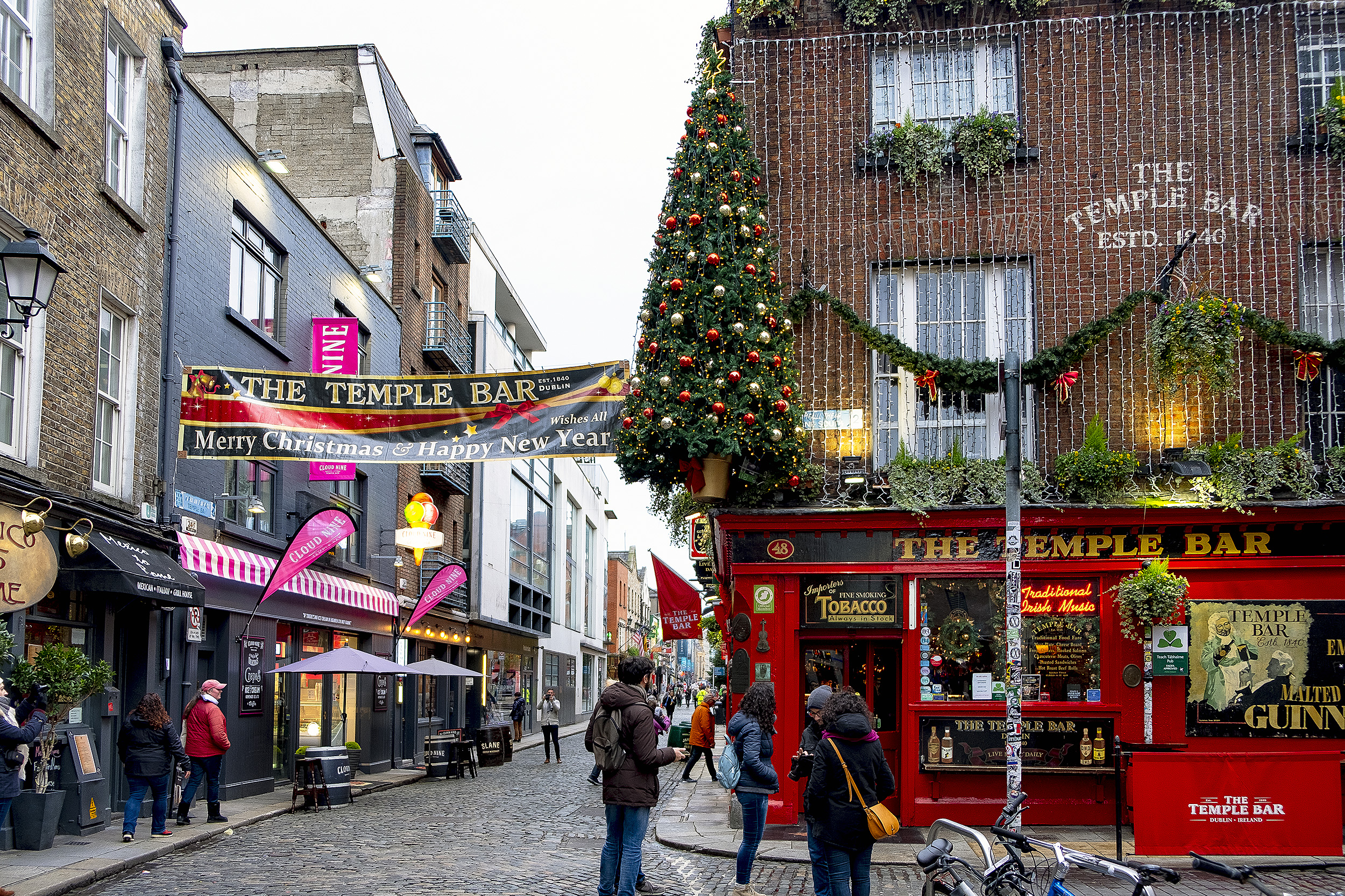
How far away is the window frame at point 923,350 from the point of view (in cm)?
1553

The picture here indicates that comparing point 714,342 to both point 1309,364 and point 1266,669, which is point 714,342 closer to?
point 1309,364

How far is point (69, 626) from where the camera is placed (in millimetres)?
14328

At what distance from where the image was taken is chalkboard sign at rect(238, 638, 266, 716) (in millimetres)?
19156

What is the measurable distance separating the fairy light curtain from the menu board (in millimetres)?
3206

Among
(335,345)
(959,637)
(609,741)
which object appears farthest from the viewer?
(335,345)

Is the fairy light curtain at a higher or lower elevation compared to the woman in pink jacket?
higher

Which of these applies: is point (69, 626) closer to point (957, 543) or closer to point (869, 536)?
point (869, 536)

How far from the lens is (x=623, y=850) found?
29.9ft

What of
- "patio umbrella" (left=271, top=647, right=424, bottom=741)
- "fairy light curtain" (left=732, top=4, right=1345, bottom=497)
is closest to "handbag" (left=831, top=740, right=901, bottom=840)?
"fairy light curtain" (left=732, top=4, right=1345, bottom=497)

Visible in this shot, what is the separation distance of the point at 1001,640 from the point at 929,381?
3.20 metres

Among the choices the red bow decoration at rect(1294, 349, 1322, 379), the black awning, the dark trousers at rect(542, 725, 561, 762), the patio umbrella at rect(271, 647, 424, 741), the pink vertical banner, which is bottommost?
the dark trousers at rect(542, 725, 561, 762)

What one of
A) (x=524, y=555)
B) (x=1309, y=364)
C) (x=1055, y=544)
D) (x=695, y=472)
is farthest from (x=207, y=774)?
(x=524, y=555)

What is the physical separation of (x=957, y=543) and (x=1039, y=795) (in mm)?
3049

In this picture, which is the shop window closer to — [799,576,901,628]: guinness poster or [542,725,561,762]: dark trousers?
[799,576,901,628]: guinness poster
